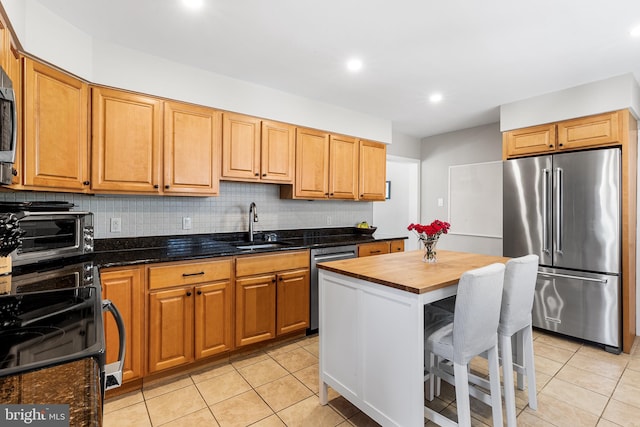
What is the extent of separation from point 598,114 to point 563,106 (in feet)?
0.98

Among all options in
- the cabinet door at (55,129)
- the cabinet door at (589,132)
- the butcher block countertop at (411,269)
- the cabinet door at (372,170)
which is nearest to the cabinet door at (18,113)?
the cabinet door at (55,129)

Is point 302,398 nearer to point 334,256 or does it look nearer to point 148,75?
point 334,256

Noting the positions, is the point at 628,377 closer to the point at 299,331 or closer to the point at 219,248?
the point at 299,331

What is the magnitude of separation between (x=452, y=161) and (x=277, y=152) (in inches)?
113

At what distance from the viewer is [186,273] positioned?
2367mm

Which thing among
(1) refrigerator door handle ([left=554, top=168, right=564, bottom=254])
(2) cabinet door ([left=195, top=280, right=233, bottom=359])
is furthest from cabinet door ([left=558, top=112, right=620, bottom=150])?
(2) cabinet door ([left=195, top=280, right=233, bottom=359])

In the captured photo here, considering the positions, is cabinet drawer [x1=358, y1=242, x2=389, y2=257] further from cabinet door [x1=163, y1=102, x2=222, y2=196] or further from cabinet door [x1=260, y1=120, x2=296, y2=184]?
cabinet door [x1=163, y1=102, x2=222, y2=196]

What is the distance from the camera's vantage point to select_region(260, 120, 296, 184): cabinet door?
3140mm

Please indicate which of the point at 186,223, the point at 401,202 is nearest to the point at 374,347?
the point at 186,223

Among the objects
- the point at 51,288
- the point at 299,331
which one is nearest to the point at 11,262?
the point at 51,288

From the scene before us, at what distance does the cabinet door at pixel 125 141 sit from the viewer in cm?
230

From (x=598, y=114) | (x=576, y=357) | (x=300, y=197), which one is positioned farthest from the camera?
(x=300, y=197)

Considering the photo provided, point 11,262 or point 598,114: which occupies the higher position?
point 598,114

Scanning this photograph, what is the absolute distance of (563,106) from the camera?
3154mm
